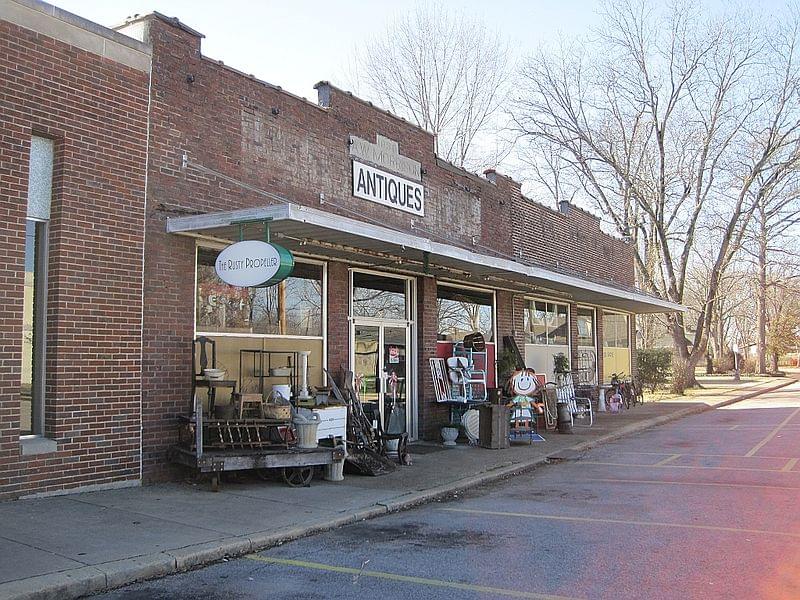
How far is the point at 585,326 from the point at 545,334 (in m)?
3.33

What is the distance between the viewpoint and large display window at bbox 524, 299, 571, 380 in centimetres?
1934

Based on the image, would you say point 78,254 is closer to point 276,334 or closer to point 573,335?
point 276,334

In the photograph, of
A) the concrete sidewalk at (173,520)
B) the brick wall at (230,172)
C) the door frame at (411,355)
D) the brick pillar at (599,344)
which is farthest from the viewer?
the brick pillar at (599,344)

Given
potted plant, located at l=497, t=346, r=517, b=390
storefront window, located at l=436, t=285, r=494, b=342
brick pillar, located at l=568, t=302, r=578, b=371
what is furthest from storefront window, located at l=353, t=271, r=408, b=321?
brick pillar, located at l=568, t=302, r=578, b=371

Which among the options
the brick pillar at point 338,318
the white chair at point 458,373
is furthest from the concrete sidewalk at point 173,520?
the white chair at point 458,373

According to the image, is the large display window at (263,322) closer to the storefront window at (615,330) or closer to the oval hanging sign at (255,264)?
the oval hanging sign at (255,264)

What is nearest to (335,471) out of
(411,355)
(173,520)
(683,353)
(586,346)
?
(173,520)

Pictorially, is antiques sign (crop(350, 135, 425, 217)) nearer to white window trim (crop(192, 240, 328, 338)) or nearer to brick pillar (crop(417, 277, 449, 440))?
brick pillar (crop(417, 277, 449, 440))

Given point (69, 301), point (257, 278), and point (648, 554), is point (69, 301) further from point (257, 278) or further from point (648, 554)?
point (648, 554)

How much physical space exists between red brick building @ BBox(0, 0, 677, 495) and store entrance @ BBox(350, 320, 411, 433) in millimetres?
38

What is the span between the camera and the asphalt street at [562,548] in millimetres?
5766

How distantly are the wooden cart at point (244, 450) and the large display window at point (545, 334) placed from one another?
992cm

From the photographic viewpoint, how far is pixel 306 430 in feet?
33.1

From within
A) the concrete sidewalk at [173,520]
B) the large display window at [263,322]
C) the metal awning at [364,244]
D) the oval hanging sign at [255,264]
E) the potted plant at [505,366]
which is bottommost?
the concrete sidewalk at [173,520]
